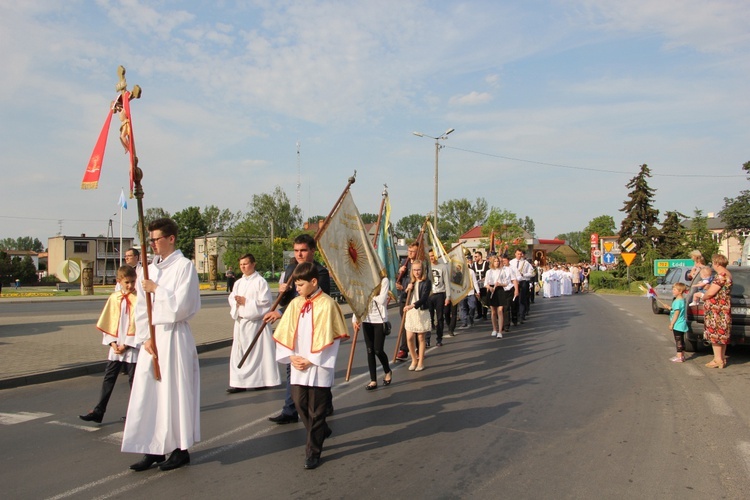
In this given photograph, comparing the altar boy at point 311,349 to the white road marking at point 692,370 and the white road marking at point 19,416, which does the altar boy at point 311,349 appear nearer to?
the white road marking at point 19,416

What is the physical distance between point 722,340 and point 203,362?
28.0ft

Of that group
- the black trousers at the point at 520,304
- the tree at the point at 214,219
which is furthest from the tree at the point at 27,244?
the black trousers at the point at 520,304

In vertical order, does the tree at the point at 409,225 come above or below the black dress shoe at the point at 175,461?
above

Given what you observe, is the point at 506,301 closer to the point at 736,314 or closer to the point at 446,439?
the point at 736,314

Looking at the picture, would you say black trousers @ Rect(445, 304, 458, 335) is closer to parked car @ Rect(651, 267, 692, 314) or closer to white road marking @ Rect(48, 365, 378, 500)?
white road marking @ Rect(48, 365, 378, 500)

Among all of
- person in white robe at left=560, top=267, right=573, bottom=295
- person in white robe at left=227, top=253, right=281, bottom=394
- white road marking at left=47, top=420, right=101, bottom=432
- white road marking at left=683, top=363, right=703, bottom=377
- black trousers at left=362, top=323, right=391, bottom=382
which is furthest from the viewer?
person in white robe at left=560, top=267, right=573, bottom=295

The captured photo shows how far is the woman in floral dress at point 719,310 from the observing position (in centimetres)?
926

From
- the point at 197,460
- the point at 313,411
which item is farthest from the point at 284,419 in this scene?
the point at 313,411

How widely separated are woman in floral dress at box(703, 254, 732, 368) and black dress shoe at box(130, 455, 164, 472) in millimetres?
8219

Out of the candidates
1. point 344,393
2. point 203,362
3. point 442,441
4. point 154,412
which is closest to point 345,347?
point 203,362

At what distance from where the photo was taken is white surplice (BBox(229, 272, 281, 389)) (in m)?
7.81

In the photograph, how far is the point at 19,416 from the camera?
6902 millimetres

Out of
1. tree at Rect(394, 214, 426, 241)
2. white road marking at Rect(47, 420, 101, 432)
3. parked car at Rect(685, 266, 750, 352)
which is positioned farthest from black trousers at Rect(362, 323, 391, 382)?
tree at Rect(394, 214, 426, 241)

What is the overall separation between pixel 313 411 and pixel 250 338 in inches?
125
